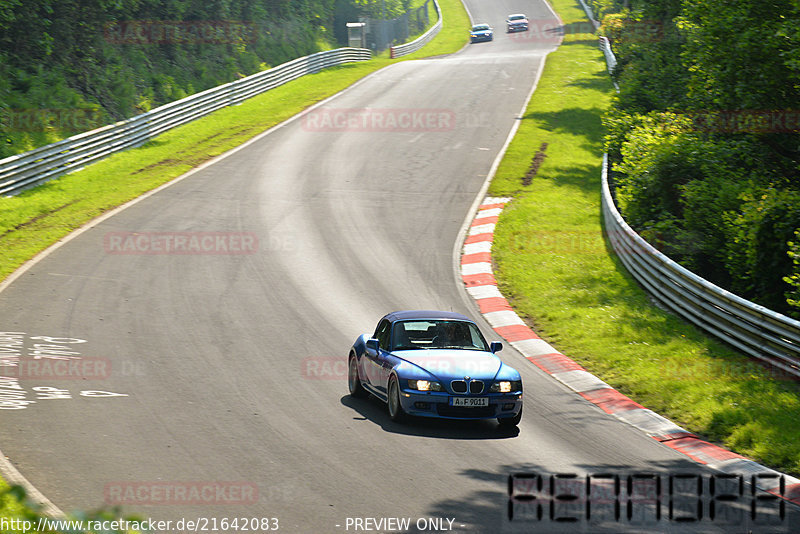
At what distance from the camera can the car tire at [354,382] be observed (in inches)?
490

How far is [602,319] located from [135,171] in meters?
17.8

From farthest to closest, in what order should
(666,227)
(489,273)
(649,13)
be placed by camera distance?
(649,13) → (489,273) → (666,227)

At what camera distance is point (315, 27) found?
58.5m

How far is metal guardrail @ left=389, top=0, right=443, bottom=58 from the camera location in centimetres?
6479

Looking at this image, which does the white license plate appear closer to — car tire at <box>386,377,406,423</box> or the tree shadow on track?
the tree shadow on track

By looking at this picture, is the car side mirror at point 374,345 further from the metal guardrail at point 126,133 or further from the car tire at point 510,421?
the metal guardrail at point 126,133

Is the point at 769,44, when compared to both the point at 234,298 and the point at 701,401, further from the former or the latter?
the point at 234,298

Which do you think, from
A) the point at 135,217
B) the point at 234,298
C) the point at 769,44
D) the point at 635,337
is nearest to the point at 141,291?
the point at 234,298

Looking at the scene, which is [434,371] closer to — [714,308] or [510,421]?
[510,421]

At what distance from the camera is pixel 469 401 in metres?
10.9

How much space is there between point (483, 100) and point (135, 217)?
22152 millimetres
